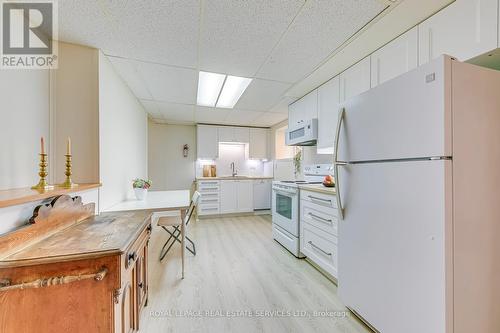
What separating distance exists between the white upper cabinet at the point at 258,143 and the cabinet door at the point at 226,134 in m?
0.54

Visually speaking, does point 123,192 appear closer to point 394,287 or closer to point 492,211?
point 394,287

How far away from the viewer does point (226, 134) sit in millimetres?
4973

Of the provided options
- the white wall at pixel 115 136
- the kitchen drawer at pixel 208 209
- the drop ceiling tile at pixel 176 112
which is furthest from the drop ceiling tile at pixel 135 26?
the kitchen drawer at pixel 208 209

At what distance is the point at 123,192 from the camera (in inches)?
96.0

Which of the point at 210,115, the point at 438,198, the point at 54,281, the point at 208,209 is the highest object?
the point at 210,115

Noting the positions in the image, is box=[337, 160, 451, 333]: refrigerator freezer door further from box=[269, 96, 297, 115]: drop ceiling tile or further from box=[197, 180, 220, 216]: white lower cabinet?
box=[197, 180, 220, 216]: white lower cabinet

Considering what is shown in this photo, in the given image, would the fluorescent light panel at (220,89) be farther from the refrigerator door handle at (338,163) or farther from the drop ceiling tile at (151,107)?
the refrigerator door handle at (338,163)

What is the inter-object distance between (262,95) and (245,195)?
8.35 ft

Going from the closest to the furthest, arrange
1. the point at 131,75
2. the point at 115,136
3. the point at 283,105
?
1. the point at 115,136
2. the point at 131,75
3. the point at 283,105

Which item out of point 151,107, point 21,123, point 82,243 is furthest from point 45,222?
point 151,107

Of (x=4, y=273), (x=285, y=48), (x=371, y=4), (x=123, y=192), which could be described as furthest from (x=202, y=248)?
(x=371, y=4)

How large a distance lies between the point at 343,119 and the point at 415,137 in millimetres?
535

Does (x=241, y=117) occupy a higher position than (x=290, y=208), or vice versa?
(x=241, y=117)

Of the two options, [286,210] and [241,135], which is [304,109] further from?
[241,135]
